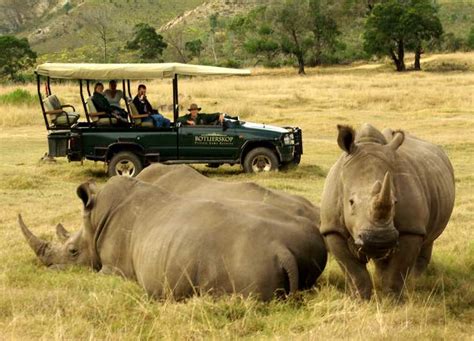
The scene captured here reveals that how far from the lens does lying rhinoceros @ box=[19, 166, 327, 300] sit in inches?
256

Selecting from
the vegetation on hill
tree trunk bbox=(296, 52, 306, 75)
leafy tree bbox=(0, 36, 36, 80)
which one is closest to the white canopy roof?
tree trunk bbox=(296, 52, 306, 75)

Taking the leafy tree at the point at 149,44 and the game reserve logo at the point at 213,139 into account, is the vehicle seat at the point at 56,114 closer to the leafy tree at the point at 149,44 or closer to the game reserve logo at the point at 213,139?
the game reserve logo at the point at 213,139

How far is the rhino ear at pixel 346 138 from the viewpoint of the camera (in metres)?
6.38

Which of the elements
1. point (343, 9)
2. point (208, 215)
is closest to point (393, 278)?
point (208, 215)

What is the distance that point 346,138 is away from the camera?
642 cm

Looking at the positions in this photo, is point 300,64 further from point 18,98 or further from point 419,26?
point 18,98

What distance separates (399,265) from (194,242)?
1672 mm

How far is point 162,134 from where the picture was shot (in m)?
16.2

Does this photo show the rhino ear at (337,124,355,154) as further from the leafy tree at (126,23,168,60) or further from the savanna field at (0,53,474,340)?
the leafy tree at (126,23,168,60)

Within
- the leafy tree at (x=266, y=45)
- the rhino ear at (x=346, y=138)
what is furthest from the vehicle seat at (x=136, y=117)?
the leafy tree at (x=266, y=45)

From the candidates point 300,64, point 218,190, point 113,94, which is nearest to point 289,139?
point 113,94

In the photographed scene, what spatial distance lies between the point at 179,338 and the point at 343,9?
66.6 metres

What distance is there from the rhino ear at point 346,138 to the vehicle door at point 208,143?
32.5 ft

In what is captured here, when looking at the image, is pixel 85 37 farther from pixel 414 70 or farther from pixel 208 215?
pixel 208 215
